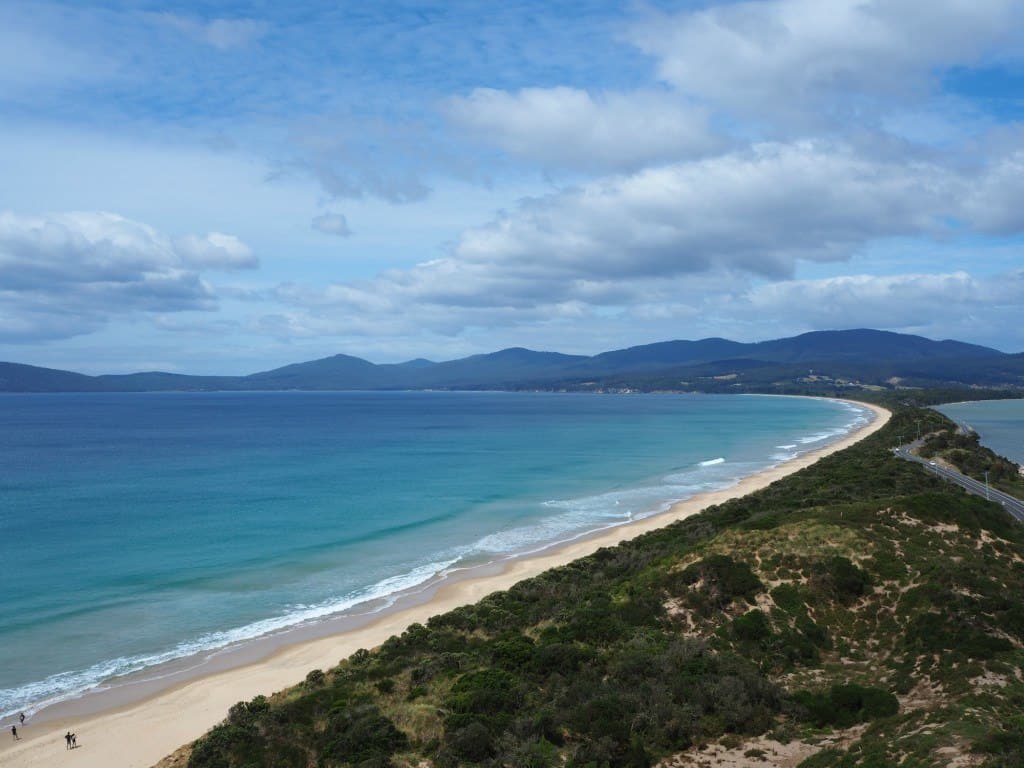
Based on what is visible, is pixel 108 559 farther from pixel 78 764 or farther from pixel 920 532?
pixel 920 532

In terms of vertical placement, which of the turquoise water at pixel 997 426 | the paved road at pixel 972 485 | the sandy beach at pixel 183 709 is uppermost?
the paved road at pixel 972 485

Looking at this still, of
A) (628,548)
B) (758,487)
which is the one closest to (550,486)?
(758,487)

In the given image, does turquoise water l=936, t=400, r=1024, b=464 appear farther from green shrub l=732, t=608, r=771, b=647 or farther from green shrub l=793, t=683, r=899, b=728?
green shrub l=793, t=683, r=899, b=728

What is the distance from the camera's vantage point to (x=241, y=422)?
162500mm

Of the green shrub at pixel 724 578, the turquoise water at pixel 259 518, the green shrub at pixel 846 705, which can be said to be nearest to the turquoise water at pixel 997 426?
the turquoise water at pixel 259 518

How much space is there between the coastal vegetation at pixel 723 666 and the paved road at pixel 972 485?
14.7 metres

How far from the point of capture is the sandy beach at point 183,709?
21.0 m

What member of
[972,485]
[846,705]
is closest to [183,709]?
[846,705]

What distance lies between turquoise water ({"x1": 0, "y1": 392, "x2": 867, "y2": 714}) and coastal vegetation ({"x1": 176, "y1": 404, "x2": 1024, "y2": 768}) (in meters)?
11.6

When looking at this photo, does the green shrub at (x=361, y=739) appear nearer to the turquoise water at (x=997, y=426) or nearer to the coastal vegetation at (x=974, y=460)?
the coastal vegetation at (x=974, y=460)

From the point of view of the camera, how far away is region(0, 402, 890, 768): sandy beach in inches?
827

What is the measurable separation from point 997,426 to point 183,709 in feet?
480

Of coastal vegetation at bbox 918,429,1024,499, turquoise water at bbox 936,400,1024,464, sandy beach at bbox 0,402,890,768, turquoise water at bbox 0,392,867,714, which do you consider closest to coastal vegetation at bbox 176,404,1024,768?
sandy beach at bbox 0,402,890,768

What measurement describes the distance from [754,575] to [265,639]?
66.9 ft
